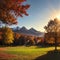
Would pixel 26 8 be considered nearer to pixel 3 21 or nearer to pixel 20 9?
pixel 20 9

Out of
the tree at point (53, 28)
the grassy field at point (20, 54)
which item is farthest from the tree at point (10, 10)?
the tree at point (53, 28)

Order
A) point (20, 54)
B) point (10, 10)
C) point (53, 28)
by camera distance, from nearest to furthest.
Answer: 1. point (10, 10)
2. point (20, 54)
3. point (53, 28)

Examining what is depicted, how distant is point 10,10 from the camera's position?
22.9 m

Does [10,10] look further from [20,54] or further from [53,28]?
[53,28]

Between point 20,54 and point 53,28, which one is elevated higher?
point 53,28

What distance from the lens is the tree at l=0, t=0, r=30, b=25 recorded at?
2198 centimetres

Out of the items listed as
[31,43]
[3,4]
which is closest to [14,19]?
[3,4]

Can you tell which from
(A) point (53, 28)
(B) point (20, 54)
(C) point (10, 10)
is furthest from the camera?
(A) point (53, 28)

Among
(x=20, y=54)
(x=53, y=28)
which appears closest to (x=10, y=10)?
(x=20, y=54)

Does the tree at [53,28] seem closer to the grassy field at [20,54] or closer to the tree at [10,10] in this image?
the grassy field at [20,54]

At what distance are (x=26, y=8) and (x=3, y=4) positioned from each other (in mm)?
3005

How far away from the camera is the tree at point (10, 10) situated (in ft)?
72.1

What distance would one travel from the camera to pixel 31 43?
137375 mm

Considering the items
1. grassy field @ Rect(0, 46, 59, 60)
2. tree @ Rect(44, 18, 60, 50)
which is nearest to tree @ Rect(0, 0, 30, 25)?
grassy field @ Rect(0, 46, 59, 60)
